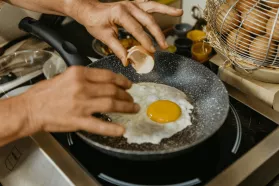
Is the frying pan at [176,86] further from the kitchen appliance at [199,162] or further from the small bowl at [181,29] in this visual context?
the small bowl at [181,29]

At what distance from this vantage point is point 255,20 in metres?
1.03

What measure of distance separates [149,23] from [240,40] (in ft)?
→ 0.99

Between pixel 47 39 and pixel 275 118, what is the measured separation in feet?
2.77

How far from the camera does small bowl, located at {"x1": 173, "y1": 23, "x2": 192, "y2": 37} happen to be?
1.72 m

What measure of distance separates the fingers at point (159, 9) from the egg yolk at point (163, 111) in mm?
298

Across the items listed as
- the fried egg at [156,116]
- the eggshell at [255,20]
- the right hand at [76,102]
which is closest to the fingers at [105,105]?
the right hand at [76,102]

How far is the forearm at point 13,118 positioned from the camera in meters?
0.83

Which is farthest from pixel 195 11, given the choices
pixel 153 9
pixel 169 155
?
pixel 169 155

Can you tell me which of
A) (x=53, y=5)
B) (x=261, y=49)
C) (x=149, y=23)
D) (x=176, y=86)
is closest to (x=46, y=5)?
(x=53, y=5)

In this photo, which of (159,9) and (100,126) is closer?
(100,126)

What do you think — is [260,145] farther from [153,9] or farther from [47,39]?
[47,39]

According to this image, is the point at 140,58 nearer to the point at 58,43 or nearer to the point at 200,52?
the point at 58,43

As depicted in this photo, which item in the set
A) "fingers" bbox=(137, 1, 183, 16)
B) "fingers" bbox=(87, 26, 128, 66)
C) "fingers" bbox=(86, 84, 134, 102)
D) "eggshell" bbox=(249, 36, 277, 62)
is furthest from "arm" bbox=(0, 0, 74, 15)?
"eggshell" bbox=(249, 36, 277, 62)

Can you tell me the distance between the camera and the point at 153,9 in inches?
44.8
